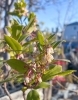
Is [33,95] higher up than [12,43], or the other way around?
[12,43]

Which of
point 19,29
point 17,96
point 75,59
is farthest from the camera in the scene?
point 75,59

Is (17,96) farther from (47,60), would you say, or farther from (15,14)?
(47,60)

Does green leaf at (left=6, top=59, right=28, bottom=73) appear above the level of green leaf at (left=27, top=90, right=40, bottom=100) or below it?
above

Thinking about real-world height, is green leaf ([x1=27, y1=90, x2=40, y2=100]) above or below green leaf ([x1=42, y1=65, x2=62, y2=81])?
below

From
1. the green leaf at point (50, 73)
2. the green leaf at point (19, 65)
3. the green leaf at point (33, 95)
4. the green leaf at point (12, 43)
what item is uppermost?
the green leaf at point (12, 43)

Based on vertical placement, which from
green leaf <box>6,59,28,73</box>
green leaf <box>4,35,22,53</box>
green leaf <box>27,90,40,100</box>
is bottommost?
green leaf <box>27,90,40,100</box>

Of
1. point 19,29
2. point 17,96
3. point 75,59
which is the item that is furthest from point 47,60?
point 75,59

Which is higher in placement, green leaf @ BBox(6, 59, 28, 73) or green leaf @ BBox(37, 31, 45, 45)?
green leaf @ BBox(37, 31, 45, 45)

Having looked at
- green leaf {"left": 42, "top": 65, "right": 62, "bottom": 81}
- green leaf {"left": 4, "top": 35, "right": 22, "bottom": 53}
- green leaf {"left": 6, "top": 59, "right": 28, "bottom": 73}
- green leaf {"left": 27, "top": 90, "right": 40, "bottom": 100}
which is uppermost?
green leaf {"left": 4, "top": 35, "right": 22, "bottom": 53}

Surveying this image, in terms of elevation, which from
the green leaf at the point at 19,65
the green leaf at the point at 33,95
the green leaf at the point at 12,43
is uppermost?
the green leaf at the point at 12,43

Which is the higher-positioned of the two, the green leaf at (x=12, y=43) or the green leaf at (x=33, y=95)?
the green leaf at (x=12, y=43)

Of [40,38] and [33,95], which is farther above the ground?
[40,38]
